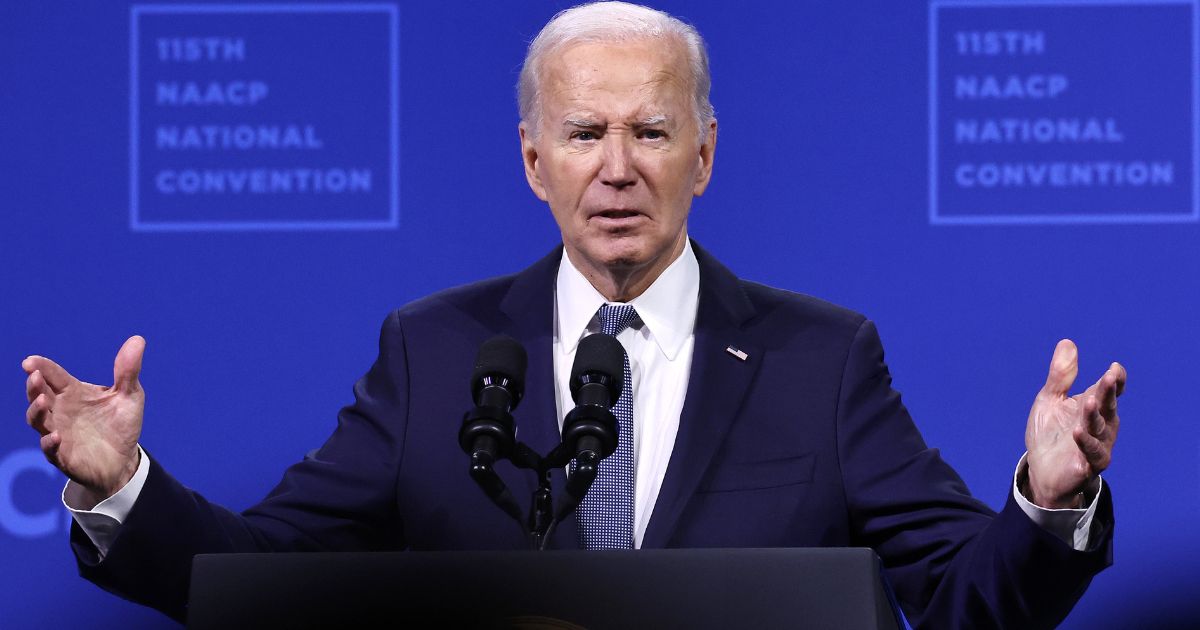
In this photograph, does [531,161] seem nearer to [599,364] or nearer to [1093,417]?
[599,364]

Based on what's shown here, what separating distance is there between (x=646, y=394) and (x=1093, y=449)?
0.73 meters

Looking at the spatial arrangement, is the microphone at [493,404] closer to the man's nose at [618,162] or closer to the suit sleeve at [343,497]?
the suit sleeve at [343,497]

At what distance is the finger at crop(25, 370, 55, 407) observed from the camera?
1.61 meters

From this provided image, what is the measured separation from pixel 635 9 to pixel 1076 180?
43.9 inches

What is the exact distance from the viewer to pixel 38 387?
1.62 metres

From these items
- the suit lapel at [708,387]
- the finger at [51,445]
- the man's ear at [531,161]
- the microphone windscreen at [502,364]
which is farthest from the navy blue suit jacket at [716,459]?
the microphone windscreen at [502,364]

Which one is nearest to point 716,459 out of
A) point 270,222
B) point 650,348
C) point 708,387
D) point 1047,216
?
point 708,387

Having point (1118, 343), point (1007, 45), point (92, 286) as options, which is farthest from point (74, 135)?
point (1118, 343)

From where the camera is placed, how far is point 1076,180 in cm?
286

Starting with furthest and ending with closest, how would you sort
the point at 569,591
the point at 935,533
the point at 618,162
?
the point at 618,162, the point at 935,533, the point at 569,591

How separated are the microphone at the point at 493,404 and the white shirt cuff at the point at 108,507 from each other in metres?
0.42

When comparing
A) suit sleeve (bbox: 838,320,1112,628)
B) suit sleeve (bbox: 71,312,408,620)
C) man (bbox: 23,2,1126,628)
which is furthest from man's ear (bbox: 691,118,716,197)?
suit sleeve (bbox: 71,312,408,620)

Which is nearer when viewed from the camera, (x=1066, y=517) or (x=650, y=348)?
(x=1066, y=517)

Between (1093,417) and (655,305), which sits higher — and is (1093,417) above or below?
below
